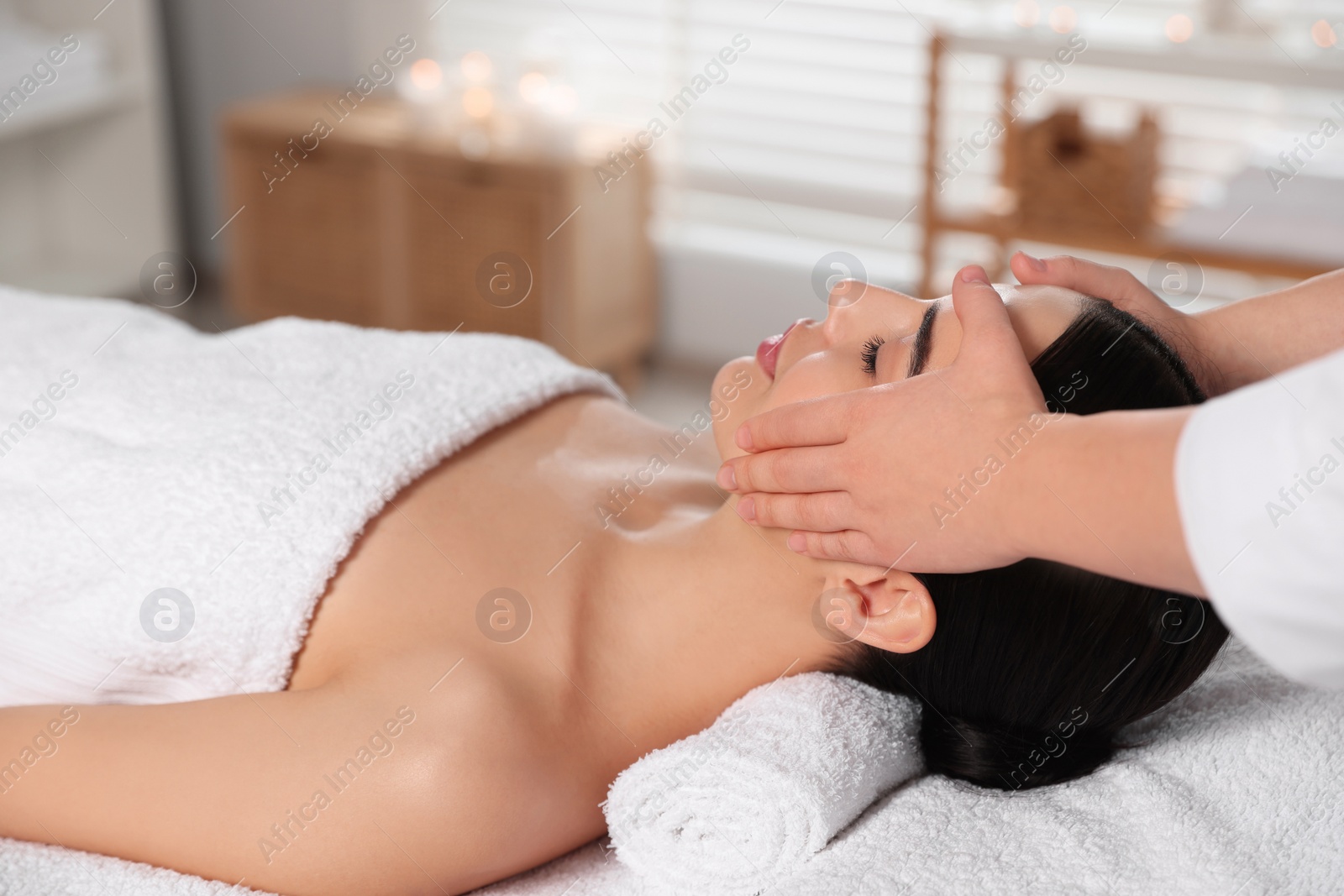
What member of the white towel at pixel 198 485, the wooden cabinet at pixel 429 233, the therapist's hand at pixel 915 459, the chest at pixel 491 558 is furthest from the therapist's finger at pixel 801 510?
the wooden cabinet at pixel 429 233

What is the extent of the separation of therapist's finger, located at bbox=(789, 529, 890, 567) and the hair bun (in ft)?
0.84

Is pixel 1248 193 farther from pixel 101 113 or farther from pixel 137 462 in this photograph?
pixel 101 113

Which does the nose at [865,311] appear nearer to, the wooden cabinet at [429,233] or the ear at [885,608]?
the ear at [885,608]

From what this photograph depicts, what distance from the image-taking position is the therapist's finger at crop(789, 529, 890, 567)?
0.86 metres

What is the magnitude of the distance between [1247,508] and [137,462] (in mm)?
1035

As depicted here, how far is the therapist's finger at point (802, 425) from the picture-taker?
33.9 inches

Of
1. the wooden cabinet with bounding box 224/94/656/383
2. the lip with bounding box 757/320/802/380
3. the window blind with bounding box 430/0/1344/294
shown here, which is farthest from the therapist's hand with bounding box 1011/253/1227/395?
the wooden cabinet with bounding box 224/94/656/383

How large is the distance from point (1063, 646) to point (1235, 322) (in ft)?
1.17

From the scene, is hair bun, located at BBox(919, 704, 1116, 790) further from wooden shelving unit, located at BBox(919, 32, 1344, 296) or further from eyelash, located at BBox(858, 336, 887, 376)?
wooden shelving unit, located at BBox(919, 32, 1344, 296)

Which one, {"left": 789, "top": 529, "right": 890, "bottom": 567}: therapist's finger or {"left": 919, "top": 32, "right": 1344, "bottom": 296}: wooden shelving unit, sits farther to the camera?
{"left": 919, "top": 32, "right": 1344, "bottom": 296}: wooden shelving unit

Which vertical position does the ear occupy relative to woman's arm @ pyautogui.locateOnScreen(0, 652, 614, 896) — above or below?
above

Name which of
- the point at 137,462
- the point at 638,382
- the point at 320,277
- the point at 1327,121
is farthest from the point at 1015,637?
the point at 320,277

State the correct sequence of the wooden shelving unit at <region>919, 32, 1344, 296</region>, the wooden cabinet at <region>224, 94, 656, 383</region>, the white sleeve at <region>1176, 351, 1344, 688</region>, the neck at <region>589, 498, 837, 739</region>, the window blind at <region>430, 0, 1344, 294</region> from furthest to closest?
the wooden cabinet at <region>224, 94, 656, 383</region>
the window blind at <region>430, 0, 1344, 294</region>
the wooden shelving unit at <region>919, 32, 1344, 296</region>
the neck at <region>589, 498, 837, 739</region>
the white sleeve at <region>1176, 351, 1344, 688</region>

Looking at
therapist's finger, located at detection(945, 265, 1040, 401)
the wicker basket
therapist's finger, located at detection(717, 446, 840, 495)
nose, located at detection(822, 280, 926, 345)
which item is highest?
therapist's finger, located at detection(945, 265, 1040, 401)
